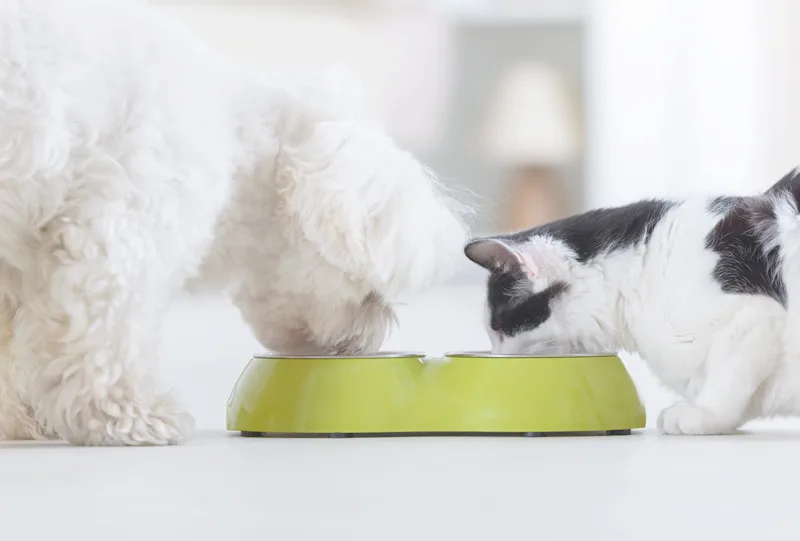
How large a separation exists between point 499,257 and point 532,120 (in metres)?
3.15

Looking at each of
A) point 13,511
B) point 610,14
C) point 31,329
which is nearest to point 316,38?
point 610,14

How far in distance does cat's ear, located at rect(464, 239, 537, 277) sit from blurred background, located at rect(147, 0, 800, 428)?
7.64 ft

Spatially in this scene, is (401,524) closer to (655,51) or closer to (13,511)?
(13,511)

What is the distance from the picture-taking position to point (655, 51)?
186 inches

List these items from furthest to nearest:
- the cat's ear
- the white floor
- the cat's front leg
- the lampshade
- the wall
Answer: the lampshade
the wall
the cat's ear
the cat's front leg
the white floor

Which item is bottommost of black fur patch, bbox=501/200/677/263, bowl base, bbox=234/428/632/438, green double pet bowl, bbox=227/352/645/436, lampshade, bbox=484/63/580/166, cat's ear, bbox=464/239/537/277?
bowl base, bbox=234/428/632/438

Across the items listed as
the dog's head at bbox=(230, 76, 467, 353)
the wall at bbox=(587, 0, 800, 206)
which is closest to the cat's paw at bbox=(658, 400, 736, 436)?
the dog's head at bbox=(230, 76, 467, 353)

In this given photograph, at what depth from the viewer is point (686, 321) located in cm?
177

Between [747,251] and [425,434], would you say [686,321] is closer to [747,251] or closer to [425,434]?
[747,251]

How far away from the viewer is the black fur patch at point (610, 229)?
1.93 m

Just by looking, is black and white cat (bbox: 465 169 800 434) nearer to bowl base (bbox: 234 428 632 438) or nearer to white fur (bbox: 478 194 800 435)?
white fur (bbox: 478 194 800 435)

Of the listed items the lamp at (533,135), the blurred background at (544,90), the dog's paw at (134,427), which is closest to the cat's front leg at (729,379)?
the dog's paw at (134,427)

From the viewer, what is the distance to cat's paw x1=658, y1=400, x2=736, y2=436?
1698mm

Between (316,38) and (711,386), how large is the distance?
3523 millimetres
